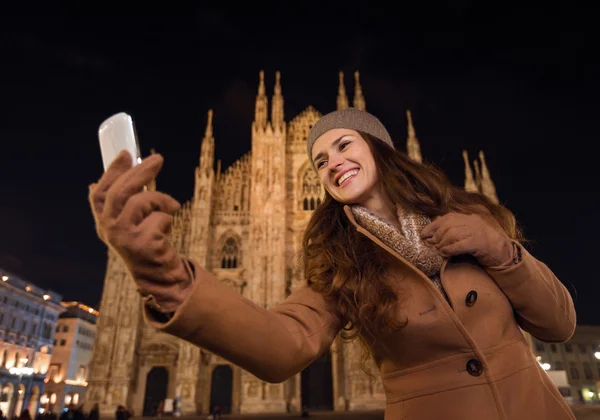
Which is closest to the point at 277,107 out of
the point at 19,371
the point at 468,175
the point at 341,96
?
the point at 341,96

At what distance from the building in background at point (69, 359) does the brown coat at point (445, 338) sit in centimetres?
4752

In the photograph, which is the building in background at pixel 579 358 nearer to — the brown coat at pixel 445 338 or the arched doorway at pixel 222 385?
the arched doorway at pixel 222 385

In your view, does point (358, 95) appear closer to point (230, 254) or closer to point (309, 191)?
point (309, 191)

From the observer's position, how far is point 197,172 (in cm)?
2230

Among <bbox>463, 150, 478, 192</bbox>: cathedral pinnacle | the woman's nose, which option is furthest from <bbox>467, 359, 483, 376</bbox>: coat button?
<bbox>463, 150, 478, 192</bbox>: cathedral pinnacle

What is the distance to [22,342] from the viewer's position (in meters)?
31.1

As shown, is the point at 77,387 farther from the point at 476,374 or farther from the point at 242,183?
the point at 476,374

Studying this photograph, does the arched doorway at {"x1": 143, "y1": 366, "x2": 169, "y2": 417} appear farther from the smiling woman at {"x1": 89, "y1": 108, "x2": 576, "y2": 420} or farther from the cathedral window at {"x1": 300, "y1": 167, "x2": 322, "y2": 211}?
the smiling woman at {"x1": 89, "y1": 108, "x2": 576, "y2": 420}

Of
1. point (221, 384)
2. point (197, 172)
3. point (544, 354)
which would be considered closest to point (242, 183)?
point (197, 172)

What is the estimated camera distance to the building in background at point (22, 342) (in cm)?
2878

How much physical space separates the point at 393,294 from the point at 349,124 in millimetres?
852

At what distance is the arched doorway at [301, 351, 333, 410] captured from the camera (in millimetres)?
19875

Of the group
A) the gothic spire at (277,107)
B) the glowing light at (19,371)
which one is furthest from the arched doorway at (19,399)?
the gothic spire at (277,107)

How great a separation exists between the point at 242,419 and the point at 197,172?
42.4 feet
